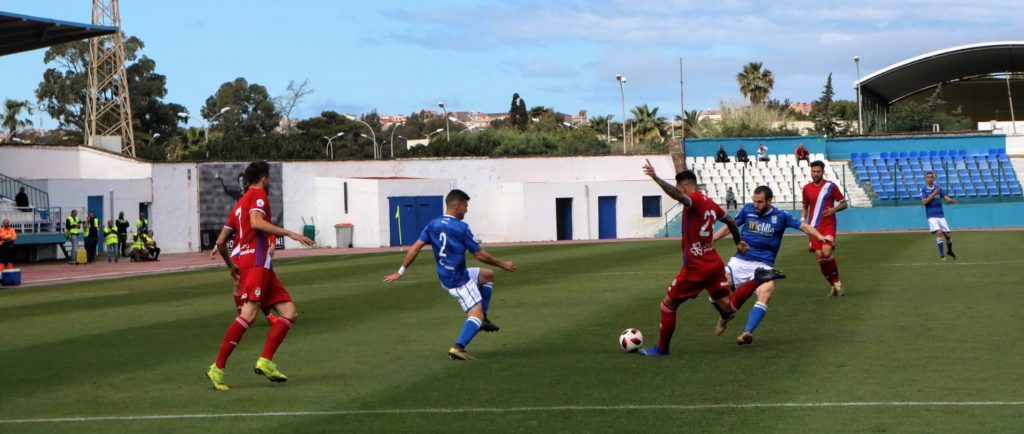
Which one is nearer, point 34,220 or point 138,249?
point 138,249

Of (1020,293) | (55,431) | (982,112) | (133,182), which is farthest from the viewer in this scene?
(982,112)

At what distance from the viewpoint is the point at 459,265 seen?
41.4 ft

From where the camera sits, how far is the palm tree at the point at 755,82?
106m

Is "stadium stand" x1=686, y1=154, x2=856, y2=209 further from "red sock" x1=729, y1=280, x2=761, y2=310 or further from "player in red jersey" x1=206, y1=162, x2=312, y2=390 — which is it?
"player in red jersey" x1=206, y1=162, x2=312, y2=390

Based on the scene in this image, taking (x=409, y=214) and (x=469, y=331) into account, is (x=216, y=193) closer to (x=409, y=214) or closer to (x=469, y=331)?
(x=409, y=214)

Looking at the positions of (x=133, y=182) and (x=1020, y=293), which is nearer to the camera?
(x=1020, y=293)

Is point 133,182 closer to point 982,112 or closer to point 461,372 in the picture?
point 461,372

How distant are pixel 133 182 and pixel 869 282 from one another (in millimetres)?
37401

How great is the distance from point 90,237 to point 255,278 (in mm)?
32743

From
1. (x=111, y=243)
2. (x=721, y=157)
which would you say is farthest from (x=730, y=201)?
(x=111, y=243)

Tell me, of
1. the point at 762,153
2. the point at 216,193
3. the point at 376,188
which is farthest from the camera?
the point at 762,153

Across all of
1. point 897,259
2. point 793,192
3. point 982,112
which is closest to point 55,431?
point 897,259

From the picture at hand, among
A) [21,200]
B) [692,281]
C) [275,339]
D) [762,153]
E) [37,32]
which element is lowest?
[275,339]

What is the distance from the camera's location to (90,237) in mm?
41594
